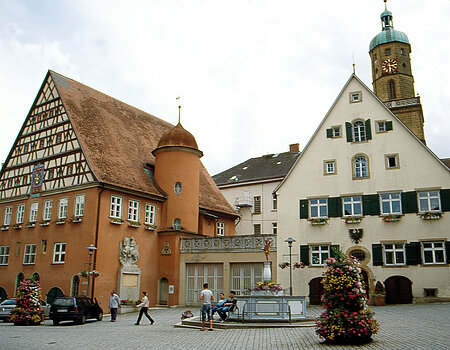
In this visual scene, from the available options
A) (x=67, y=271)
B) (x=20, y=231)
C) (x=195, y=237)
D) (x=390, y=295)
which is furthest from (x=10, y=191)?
(x=390, y=295)

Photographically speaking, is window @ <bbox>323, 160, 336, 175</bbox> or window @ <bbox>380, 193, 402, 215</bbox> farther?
window @ <bbox>323, 160, 336, 175</bbox>

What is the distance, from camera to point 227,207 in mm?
41500

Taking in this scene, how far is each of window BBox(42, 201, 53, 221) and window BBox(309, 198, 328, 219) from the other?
17360 mm

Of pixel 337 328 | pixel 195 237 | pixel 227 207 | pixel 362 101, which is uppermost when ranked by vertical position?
pixel 362 101

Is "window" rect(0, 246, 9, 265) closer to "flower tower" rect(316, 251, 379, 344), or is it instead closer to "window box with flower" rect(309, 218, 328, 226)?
"window box with flower" rect(309, 218, 328, 226)

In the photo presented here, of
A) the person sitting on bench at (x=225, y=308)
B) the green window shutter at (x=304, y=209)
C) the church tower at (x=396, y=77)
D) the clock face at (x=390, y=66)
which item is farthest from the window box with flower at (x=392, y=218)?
the clock face at (x=390, y=66)

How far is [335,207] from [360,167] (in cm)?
291

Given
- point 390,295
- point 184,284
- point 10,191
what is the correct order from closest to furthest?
point 390,295
point 184,284
point 10,191

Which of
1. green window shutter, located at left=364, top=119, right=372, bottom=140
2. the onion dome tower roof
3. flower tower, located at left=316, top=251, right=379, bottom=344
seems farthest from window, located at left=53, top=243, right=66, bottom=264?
the onion dome tower roof

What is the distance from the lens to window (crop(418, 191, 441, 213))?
2648cm

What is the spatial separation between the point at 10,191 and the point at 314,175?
22991mm

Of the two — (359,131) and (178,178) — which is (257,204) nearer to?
(178,178)

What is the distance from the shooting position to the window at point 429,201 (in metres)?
26.5

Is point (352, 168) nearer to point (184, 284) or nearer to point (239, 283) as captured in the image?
point (239, 283)
